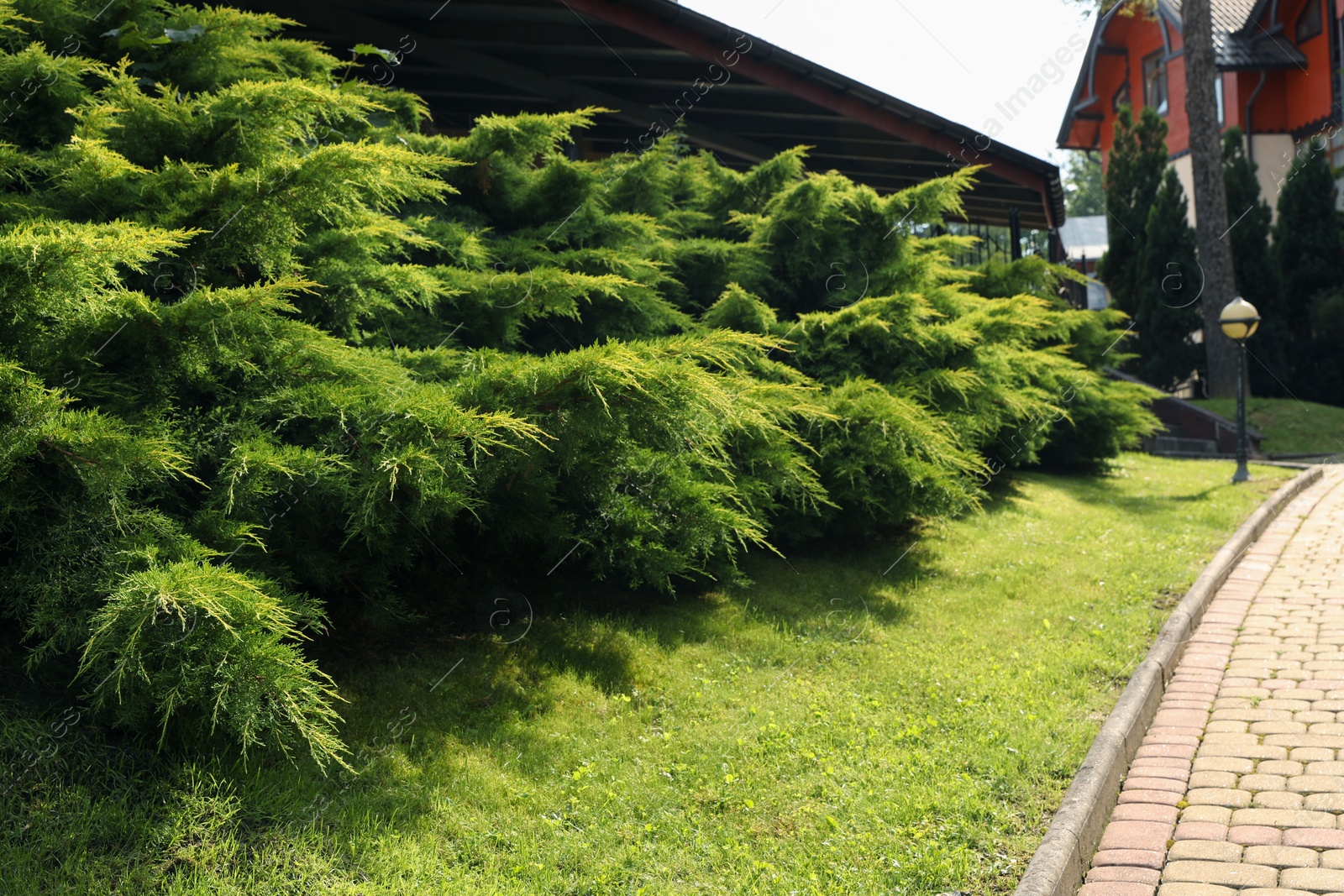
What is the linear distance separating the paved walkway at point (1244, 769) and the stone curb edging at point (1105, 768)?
62 millimetres

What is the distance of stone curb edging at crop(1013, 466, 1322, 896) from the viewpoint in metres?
3.62

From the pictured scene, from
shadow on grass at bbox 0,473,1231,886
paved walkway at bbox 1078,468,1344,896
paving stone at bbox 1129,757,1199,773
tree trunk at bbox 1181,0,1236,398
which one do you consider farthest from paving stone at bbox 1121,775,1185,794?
tree trunk at bbox 1181,0,1236,398

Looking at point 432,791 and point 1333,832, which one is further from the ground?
point 432,791

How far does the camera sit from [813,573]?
22.9ft

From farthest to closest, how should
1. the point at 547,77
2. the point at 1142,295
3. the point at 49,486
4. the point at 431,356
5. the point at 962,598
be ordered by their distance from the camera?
the point at 1142,295
the point at 547,77
the point at 962,598
the point at 431,356
the point at 49,486

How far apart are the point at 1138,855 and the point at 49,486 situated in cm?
435

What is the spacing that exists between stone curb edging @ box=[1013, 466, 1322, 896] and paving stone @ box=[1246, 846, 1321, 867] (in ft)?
1.83

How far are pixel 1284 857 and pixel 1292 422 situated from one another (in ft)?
59.0

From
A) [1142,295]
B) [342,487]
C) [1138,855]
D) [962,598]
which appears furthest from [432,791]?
[1142,295]

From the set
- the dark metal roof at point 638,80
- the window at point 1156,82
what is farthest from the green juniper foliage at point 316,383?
the window at point 1156,82

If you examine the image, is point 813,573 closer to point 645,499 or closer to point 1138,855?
point 645,499

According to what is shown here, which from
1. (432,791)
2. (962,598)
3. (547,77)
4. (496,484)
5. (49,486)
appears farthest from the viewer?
(547,77)

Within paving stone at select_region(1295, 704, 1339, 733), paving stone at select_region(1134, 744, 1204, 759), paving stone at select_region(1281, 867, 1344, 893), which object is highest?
paving stone at select_region(1281, 867, 1344, 893)

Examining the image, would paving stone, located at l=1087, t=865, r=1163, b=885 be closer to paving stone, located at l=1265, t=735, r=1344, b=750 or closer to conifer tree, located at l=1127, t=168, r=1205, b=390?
paving stone, located at l=1265, t=735, r=1344, b=750
